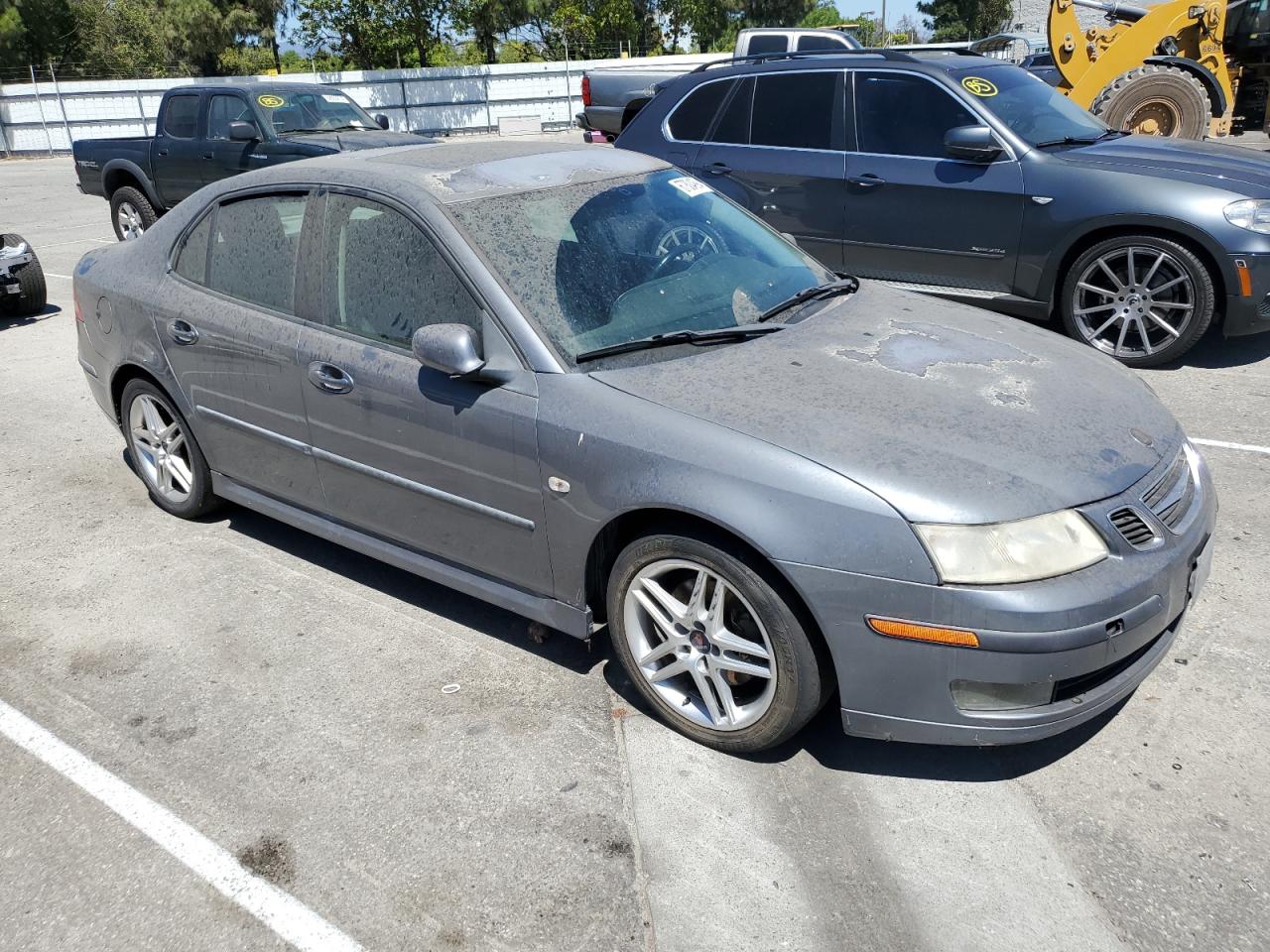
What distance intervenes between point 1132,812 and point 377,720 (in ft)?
7.34

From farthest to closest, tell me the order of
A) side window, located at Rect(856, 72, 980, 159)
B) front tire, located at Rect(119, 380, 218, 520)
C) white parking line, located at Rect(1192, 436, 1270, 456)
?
1. side window, located at Rect(856, 72, 980, 159)
2. white parking line, located at Rect(1192, 436, 1270, 456)
3. front tire, located at Rect(119, 380, 218, 520)

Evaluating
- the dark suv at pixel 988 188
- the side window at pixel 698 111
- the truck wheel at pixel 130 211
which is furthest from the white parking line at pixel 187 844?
the truck wheel at pixel 130 211

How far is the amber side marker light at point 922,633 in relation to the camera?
104 inches

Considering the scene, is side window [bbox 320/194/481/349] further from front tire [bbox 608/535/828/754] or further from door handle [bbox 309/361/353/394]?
front tire [bbox 608/535/828/754]

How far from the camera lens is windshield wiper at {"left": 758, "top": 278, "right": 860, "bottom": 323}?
381 centimetres

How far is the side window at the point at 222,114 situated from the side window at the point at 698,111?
620cm

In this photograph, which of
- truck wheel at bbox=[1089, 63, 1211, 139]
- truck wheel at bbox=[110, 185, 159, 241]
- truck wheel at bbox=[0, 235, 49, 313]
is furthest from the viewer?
truck wheel at bbox=[1089, 63, 1211, 139]

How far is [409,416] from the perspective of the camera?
3516mm

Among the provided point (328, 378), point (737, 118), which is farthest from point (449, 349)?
point (737, 118)

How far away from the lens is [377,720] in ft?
11.2

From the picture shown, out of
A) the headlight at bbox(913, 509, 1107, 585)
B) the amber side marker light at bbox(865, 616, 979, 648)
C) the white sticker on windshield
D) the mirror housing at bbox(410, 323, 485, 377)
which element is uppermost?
the white sticker on windshield

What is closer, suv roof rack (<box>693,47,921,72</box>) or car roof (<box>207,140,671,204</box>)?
car roof (<box>207,140,671,204</box>)

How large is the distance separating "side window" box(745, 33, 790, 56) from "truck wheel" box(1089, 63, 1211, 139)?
19.2 feet

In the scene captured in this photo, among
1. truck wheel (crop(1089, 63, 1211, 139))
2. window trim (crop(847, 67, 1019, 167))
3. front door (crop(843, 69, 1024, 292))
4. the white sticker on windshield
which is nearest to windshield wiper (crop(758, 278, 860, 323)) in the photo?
the white sticker on windshield
